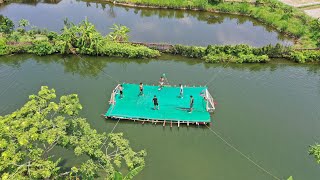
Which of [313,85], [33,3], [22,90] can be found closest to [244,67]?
[313,85]

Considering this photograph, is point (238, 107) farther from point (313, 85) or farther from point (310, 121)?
point (313, 85)

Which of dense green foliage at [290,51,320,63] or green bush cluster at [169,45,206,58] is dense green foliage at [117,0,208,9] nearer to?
green bush cluster at [169,45,206,58]

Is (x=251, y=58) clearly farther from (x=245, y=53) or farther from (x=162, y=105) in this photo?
(x=162, y=105)

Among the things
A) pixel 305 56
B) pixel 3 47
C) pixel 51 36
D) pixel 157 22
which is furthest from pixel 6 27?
pixel 305 56

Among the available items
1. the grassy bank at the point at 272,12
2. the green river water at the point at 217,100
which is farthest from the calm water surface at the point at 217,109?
the grassy bank at the point at 272,12

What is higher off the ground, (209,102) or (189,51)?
(189,51)

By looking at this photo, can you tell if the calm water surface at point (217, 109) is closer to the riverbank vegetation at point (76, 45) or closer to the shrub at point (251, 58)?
the shrub at point (251, 58)
